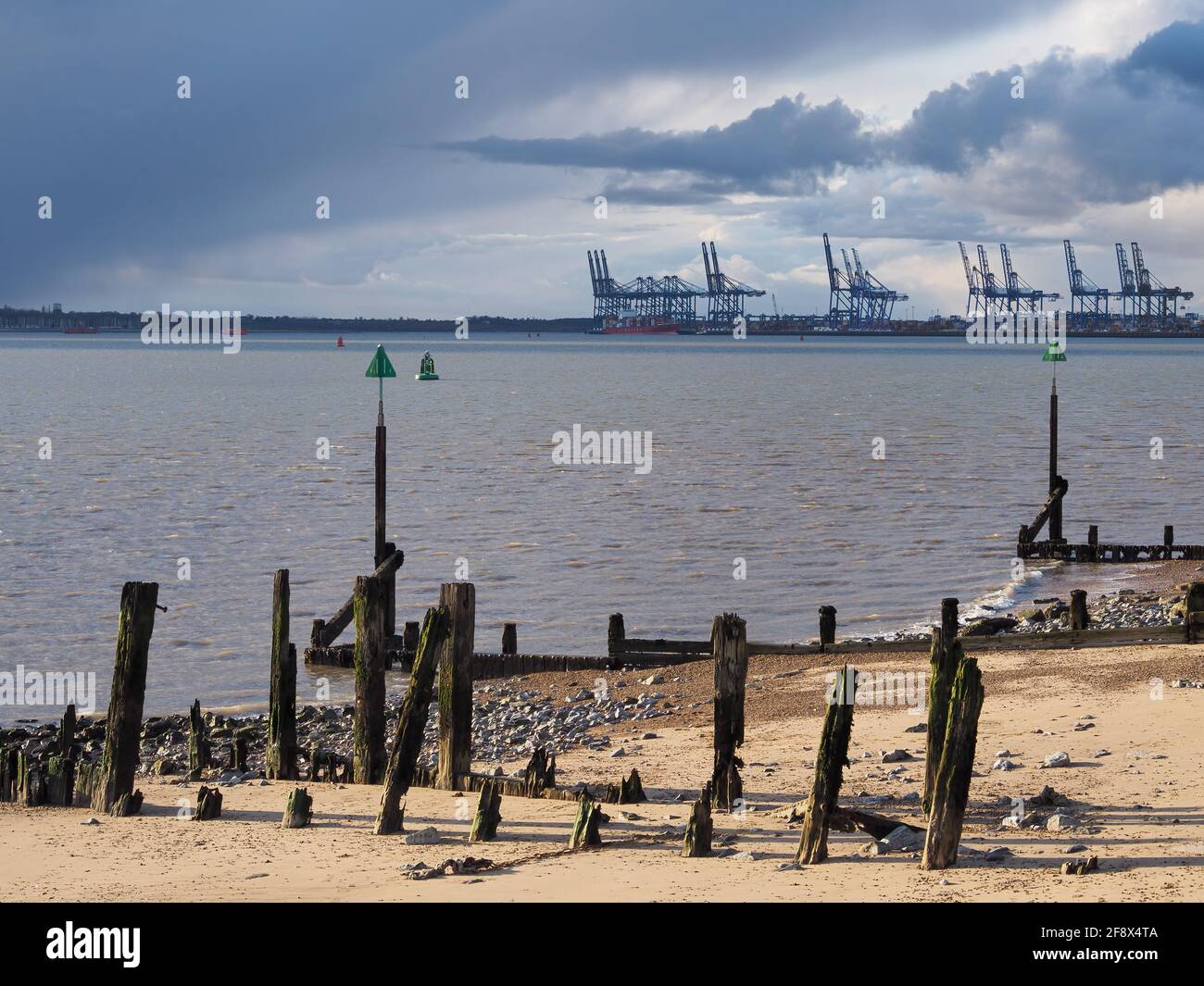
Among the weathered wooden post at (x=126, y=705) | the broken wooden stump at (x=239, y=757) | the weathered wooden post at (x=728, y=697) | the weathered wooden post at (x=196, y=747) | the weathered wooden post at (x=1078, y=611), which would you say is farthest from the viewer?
the weathered wooden post at (x=1078, y=611)

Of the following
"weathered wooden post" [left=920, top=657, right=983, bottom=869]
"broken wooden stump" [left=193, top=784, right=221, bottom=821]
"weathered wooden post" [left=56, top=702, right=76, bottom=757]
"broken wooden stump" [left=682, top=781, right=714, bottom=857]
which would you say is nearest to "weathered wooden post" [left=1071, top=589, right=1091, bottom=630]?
"weathered wooden post" [left=920, top=657, right=983, bottom=869]

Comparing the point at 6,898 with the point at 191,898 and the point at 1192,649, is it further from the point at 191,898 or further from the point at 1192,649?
the point at 1192,649

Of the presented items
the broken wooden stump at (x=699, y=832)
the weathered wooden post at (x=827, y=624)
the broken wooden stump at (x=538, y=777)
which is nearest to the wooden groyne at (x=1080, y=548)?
the weathered wooden post at (x=827, y=624)

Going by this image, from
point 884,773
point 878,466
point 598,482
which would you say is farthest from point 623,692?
point 878,466

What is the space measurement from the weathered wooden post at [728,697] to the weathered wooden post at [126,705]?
4.56 meters

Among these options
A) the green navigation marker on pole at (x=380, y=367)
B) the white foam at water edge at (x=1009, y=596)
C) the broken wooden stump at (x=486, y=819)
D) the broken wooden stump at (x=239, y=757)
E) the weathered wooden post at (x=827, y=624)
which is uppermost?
the green navigation marker on pole at (x=380, y=367)

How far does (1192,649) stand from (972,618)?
6551 mm

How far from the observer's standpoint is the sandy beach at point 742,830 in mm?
8992

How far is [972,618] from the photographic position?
71.8 feet

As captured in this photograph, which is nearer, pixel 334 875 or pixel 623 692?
pixel 334 875

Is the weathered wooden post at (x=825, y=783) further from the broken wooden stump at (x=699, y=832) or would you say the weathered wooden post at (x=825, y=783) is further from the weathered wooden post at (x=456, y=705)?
the weathered wooden post at (x=456, y=705)

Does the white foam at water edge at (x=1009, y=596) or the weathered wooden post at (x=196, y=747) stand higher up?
the white foam at water edge at (x=1009, y=596)

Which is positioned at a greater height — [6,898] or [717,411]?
[717,411]

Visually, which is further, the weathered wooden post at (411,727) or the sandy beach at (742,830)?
the weathered wooden post at (411,727)
